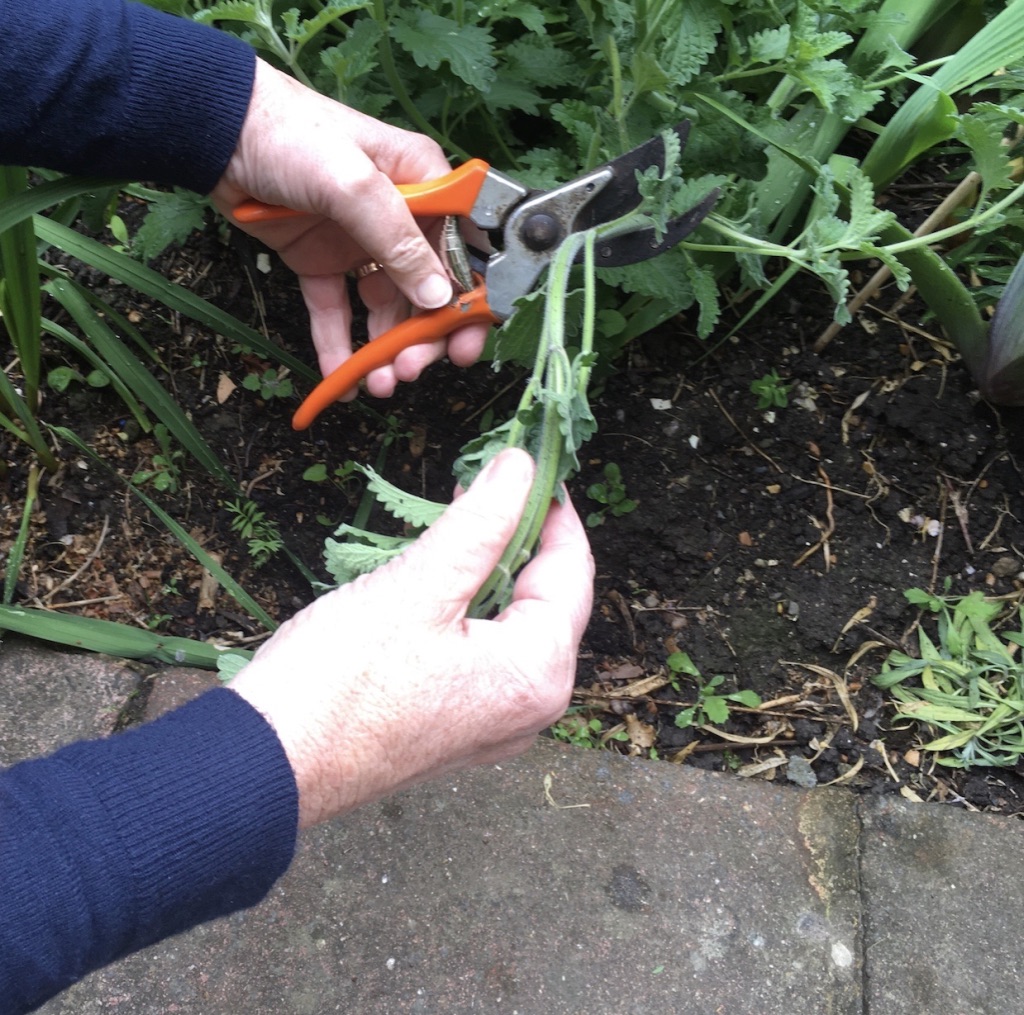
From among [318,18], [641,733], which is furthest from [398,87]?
[641,733]

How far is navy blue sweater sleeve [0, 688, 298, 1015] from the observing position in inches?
32.0

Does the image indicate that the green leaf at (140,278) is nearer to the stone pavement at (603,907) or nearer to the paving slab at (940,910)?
the stone pavement at (603,907)

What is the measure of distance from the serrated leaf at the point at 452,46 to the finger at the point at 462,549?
52cm

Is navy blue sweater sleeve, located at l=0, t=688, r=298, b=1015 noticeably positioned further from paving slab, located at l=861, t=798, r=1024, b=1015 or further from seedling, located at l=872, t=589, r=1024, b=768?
seedling, located at l=872, t=589, r=1024, b=768

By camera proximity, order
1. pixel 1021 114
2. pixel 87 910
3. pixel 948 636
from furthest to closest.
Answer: pixel 948 636 < pixel 1021 114 < pixel 87 910

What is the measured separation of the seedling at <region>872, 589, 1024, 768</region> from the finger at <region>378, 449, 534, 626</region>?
857 mm

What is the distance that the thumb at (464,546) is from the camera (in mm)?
903

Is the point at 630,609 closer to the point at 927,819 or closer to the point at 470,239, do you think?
the point at 927,819

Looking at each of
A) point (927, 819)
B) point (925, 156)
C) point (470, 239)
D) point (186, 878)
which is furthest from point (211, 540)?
point (925, 156)

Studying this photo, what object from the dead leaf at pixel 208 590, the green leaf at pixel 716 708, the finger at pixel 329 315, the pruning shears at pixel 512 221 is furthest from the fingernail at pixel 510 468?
the dead leaf at pixel 208 590

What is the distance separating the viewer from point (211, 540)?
62.5 inches

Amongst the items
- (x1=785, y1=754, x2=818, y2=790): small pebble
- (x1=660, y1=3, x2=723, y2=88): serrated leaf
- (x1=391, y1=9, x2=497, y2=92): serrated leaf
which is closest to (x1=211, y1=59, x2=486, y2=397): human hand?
(x1=391, y1=9, x2=497, y2=92): serrated leaf

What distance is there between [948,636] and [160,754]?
1.20 metres

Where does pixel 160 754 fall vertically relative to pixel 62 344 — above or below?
above
